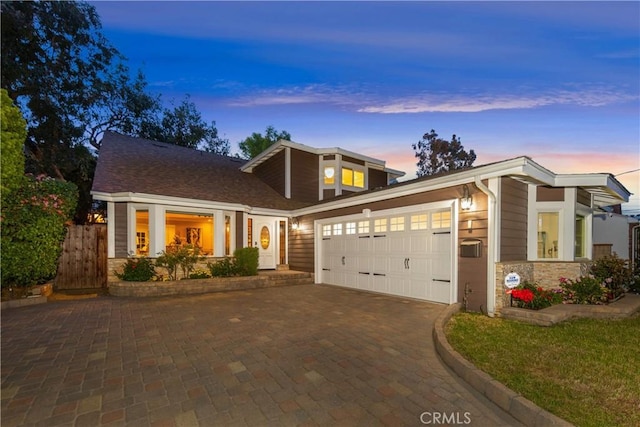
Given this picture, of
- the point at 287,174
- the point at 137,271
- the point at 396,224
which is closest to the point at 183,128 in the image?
the point at 287,174

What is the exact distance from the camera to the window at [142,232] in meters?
9.39

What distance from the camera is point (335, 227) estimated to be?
979 centimetres

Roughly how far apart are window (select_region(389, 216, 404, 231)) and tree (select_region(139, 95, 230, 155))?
61.2ft

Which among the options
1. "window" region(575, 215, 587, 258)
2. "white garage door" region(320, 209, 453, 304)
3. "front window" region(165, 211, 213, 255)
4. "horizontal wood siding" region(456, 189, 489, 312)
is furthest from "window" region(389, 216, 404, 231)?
"front window" region(165, 211, 213, 255)

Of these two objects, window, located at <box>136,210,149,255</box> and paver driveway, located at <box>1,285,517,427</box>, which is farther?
window, located at <box>136,210,149,255</box>

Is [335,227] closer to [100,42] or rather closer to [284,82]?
[284,82]

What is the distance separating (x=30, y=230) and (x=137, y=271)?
101 inches

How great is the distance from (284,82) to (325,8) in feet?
17.1

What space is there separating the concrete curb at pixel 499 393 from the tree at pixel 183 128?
2176 centimetres

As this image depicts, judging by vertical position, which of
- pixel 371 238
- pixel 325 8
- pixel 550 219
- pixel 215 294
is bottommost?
pixel 215 294

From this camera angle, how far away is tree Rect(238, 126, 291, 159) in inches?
991

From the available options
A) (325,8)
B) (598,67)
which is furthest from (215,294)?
(598,67)

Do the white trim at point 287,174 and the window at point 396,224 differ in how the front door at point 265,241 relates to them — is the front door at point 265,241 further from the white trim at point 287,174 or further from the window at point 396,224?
the window at point 396,224

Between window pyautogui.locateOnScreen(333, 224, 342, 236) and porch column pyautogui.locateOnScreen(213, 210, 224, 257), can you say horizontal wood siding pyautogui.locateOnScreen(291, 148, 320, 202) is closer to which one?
porch column pyautogui.locateOnScreen(213, 210, 224, 257)
